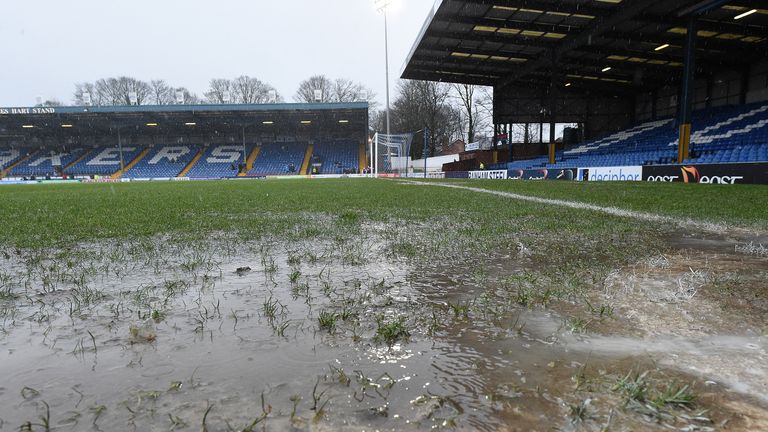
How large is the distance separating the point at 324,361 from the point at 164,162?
5739 cm

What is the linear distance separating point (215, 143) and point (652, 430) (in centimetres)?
6025

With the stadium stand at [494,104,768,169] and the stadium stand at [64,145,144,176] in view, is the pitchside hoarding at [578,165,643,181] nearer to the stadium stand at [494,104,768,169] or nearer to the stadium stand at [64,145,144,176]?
the stadium stand at [494,104,768,169]

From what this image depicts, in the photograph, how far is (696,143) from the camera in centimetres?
2338

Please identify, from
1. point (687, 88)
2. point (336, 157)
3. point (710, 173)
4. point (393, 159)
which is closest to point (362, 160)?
point (336, 157)

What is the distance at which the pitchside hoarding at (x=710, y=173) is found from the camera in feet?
49.9

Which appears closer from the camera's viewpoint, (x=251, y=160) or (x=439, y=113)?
(x=251, y=160)

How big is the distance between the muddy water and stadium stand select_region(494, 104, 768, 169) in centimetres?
2010

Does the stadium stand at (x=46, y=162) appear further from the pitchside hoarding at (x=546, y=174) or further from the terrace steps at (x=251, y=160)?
the pitchside hoarding at (x=546, y=174)

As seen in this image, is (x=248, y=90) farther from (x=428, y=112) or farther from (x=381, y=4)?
(x=381, y=4)

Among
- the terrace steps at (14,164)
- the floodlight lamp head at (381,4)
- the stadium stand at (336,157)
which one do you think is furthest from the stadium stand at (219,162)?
the floodlight lamp head at (381,4)

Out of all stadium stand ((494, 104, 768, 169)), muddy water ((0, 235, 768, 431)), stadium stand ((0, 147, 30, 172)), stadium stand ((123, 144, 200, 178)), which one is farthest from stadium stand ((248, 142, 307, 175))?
muddy water ((0, 235, 768, 431))

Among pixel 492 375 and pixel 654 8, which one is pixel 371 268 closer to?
pixel 492 375

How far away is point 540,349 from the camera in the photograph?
1.73m

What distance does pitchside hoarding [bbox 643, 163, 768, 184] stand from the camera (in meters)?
15.2
